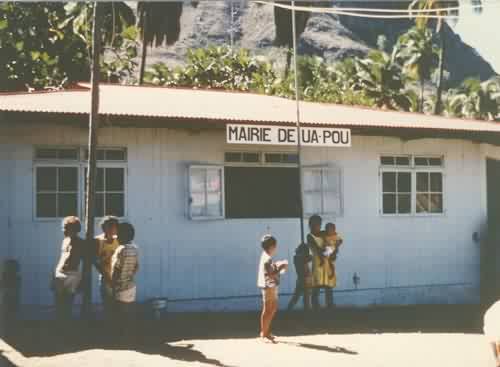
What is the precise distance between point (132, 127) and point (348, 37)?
10812cm

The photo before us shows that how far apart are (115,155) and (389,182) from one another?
481 cm

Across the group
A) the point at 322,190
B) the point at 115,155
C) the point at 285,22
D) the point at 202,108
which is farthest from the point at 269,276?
the point at 285,22

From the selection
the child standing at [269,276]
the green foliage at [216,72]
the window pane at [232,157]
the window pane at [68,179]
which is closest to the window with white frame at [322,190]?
the window pane at [232,157]

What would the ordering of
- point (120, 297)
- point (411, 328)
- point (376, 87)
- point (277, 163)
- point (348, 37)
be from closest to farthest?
point (120, 297) → point (411, 328) → point (277, 163) → point (376, 87) → point (348, 37)

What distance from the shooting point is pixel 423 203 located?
1179 cm

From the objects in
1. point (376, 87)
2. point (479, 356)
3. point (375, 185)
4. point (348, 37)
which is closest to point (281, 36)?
point (376, 87)

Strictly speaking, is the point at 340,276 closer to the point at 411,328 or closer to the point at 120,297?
the point at 411,328

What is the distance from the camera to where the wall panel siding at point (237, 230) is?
9.29m

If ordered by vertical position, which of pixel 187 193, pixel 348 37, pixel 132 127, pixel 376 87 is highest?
pixel 348 37

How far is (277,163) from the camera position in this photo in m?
10.8

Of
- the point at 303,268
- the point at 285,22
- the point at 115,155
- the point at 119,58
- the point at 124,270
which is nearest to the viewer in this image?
the point at 124,270

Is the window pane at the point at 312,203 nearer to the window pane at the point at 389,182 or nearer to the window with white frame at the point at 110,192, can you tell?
the window pane at the point at 389,182

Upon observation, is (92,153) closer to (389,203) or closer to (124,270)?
(124,270)

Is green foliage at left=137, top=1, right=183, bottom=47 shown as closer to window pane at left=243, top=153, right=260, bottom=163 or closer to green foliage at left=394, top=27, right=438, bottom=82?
green foliage at left=394, top=27, right=438, bottom=82
